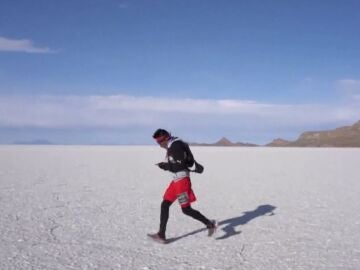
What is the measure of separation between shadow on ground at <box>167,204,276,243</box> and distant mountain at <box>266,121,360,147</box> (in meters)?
125

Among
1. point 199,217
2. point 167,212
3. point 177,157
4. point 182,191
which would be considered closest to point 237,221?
point 199,217

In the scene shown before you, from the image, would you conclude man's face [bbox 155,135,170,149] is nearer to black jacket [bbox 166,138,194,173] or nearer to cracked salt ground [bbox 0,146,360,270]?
black jacket [bbox 166,138,194,173]

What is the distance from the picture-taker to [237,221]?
822 centimetres

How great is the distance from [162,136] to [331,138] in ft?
457

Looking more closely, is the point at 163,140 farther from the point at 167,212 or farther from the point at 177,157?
the point at 167,212

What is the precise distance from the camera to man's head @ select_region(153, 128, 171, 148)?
6.17 m

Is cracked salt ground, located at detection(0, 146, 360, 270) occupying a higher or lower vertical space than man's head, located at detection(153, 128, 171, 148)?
lower

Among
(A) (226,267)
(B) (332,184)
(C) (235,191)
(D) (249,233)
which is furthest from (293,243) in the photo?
(B) (332,184)

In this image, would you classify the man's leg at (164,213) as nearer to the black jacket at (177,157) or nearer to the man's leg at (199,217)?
the man's leg at (199,217)

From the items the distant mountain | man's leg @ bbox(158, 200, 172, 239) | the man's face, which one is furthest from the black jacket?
the distant mountain

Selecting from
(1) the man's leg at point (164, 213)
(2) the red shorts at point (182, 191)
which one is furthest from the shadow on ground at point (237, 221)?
(2) the red shorts at point (182, 191)

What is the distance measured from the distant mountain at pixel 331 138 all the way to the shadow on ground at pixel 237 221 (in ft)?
410

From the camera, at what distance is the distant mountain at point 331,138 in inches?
5212

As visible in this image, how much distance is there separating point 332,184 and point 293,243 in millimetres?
8042
